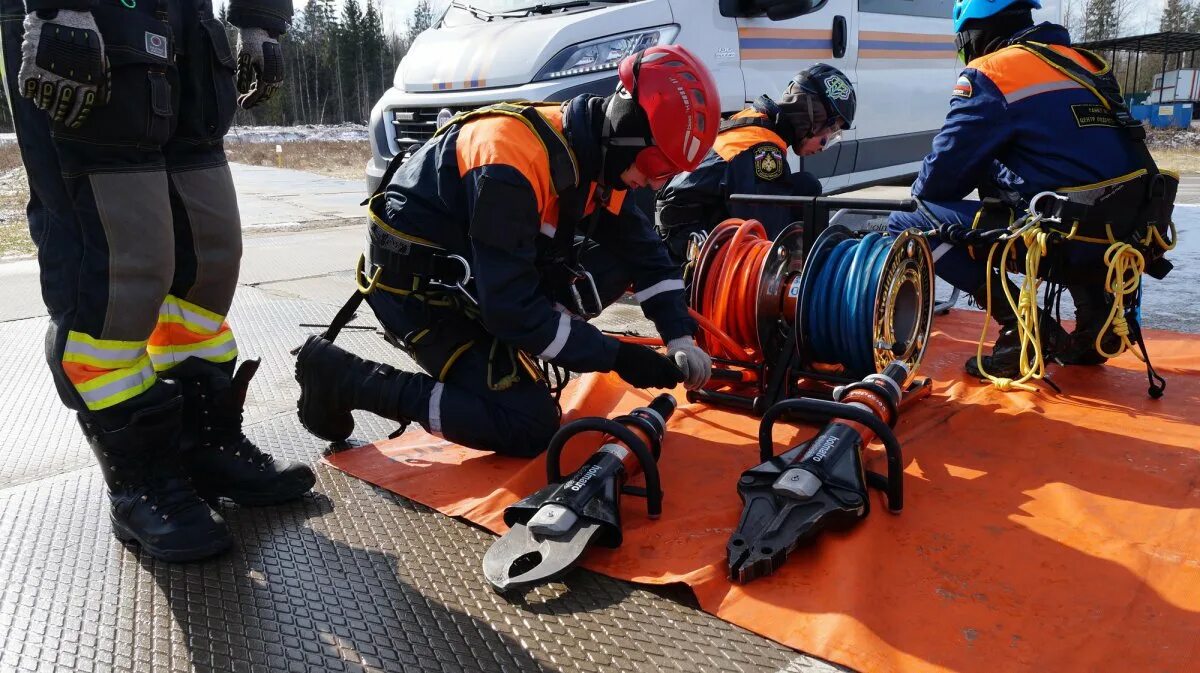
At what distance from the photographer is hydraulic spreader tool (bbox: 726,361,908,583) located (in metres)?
2.29

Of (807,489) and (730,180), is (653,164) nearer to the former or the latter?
(807,489)

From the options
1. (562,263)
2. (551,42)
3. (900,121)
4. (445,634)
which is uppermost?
(551,42)

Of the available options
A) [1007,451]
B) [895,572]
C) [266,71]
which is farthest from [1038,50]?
[266,71]

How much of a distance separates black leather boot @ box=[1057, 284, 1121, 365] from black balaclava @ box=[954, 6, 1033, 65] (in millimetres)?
1166

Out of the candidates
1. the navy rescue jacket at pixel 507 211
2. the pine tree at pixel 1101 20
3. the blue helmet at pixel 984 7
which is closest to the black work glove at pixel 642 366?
the navy rescue jacket at pixel 507 211

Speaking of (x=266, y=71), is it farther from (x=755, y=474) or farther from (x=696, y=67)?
(x=755, y=474)

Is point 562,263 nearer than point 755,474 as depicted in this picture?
No

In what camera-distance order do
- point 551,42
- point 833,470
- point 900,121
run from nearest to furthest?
point 833,470, point 551,42, point 900,121

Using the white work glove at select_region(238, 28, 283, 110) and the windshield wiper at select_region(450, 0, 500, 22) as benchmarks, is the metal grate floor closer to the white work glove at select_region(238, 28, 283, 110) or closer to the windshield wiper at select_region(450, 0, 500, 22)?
the white work glove at select_region(238, 28, 283, 110)

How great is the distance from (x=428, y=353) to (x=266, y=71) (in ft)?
3.62

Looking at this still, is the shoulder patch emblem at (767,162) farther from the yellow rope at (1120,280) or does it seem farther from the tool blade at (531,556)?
the tool blade at (531,556)

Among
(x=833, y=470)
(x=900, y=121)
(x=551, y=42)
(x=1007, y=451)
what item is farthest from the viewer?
(x=900, y=121)

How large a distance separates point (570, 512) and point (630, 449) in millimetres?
341

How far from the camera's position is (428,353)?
320 cm
